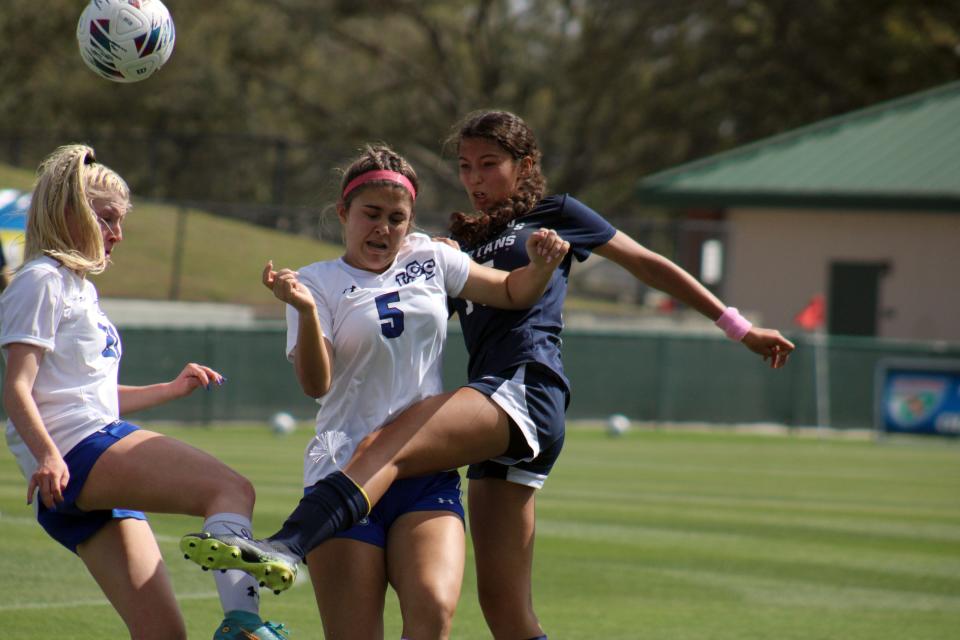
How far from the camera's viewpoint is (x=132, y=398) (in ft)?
17.0

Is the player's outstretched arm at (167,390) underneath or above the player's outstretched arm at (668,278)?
underneath

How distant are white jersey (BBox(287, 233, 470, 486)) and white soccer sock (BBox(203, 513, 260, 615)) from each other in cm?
46

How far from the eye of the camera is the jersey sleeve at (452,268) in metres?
5.03

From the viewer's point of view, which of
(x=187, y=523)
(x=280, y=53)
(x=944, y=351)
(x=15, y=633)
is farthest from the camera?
(x=280, y=53)

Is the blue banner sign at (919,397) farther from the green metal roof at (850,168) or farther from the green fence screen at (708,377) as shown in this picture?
the green metal roof at (850,168)

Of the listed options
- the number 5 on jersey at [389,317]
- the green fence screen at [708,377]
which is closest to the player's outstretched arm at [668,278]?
the number 5 on jersey at [389,317]

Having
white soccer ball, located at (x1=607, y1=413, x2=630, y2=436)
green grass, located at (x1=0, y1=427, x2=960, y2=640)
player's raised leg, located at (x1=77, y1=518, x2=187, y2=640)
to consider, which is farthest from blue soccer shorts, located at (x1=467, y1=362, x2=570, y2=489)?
white soccer ball, located at (x1=607, y1=413, x2=630, y2=436)

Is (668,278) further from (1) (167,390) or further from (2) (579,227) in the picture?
(1) (167,390)

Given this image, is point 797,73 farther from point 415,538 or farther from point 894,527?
point 415,538

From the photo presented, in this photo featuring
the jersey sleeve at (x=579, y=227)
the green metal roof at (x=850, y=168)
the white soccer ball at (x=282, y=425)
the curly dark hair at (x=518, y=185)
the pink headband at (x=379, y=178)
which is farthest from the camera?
the green metal roof at (x=850, y=168)

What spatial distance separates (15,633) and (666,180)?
3033 cm

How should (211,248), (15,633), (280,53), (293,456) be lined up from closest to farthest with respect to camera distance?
(15,633)
(293,456)
(211,248)
(280,53)

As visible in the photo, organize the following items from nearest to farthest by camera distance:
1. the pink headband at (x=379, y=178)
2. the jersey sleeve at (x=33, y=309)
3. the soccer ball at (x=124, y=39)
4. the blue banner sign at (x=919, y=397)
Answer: the jersey sleeve at (x=33, y=309)
the pink headband at (x=379, y=178)
the soccer ball at (x=124, y=39)
the blue banner sign at (x=919, y=397)

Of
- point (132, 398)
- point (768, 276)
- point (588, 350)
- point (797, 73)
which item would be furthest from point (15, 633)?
point (797, 73)
